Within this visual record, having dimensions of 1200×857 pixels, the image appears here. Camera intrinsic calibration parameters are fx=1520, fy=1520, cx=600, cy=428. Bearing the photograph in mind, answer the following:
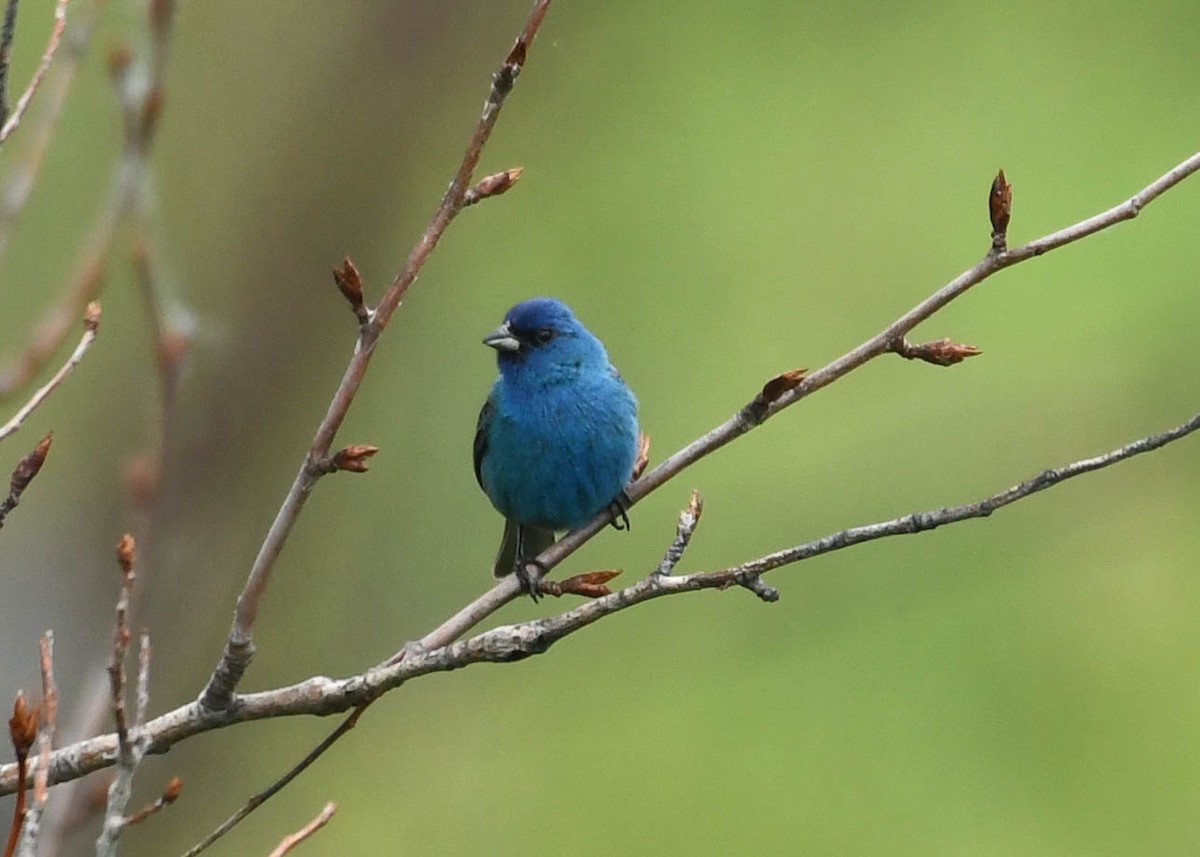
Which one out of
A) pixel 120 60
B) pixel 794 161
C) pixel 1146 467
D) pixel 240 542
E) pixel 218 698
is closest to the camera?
pixel 218 698

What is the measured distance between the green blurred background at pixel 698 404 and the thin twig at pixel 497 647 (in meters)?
3.00

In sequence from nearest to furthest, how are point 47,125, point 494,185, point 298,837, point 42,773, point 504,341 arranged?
point 42,773, point 298,837, point 494,185, point 47,125, point 504,341

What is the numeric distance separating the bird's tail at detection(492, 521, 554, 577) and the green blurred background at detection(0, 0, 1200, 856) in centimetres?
117

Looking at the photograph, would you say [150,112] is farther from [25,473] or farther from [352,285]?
[25,473]

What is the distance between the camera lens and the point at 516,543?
20.4 feet

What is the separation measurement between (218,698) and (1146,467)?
520 cm

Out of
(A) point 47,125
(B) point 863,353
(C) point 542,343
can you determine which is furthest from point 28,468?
(C) point 542,343

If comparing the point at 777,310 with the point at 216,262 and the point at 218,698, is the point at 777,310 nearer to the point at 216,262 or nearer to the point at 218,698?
the point at 216,262

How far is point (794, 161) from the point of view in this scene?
995cm

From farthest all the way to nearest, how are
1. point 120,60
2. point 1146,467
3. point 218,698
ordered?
point 1146,467
point 120,60
point 218,698

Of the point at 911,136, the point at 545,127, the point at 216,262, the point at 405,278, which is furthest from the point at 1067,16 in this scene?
the point at 405,278

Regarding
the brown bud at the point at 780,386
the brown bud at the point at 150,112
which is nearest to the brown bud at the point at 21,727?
the brown bud at the point at 150,112

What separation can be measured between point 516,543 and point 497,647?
2.85m

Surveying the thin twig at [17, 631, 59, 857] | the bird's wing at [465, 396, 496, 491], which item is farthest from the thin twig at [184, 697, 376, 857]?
the bird's wing at [465, 396, 496, 491]
